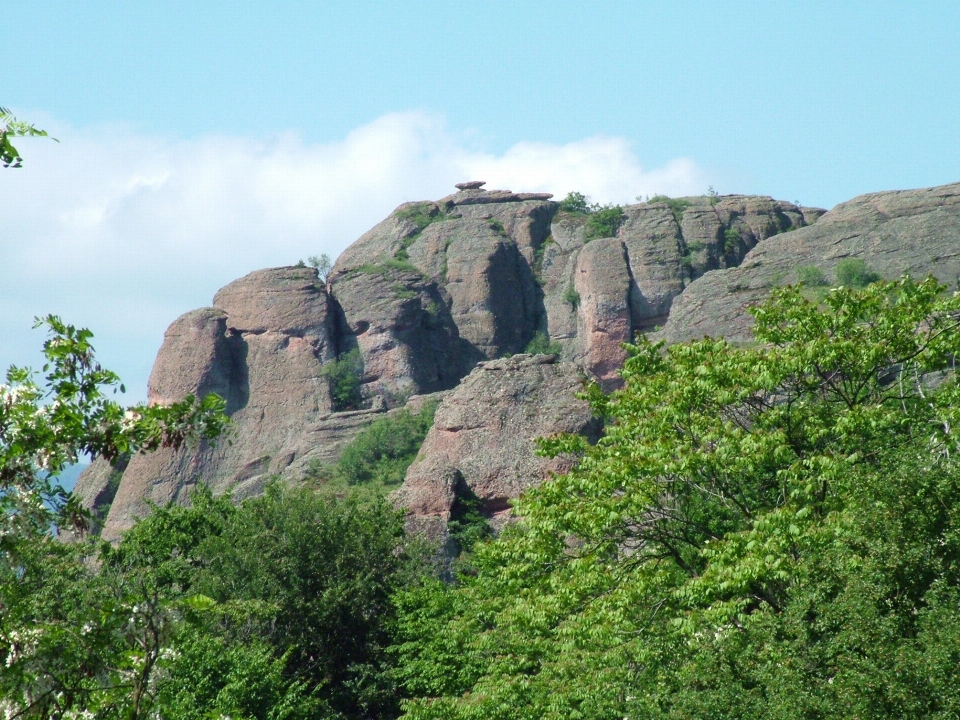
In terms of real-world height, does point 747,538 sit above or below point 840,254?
below

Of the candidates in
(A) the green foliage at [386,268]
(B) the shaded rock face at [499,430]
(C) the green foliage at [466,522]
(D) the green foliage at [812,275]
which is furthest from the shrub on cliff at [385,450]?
(D) the green foliage at [812,275]

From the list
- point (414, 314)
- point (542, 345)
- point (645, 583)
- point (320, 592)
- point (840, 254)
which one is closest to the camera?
point (645, 583)

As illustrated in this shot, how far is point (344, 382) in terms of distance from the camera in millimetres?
75375

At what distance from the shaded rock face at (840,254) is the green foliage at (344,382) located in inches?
800

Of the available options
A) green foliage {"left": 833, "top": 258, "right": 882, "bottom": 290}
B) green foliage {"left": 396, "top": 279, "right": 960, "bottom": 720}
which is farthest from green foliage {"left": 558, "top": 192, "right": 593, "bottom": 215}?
green foliage {"left": 396, "top": 279, "right": 960, "bottom": 720}

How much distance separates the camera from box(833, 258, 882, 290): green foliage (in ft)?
205

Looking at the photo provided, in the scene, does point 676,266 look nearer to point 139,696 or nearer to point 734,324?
point 734,324

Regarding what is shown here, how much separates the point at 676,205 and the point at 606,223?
18.7 ft

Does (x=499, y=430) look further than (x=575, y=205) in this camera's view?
No

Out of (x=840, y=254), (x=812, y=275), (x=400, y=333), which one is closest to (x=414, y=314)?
(x=400, y=333)

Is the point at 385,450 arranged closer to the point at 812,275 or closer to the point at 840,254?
the point at 812,275

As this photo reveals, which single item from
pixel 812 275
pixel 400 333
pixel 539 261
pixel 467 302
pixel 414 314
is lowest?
pixel 812 275

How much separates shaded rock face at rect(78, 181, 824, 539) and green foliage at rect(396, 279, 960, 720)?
4033 cm

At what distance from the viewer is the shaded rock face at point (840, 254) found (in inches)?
2392
